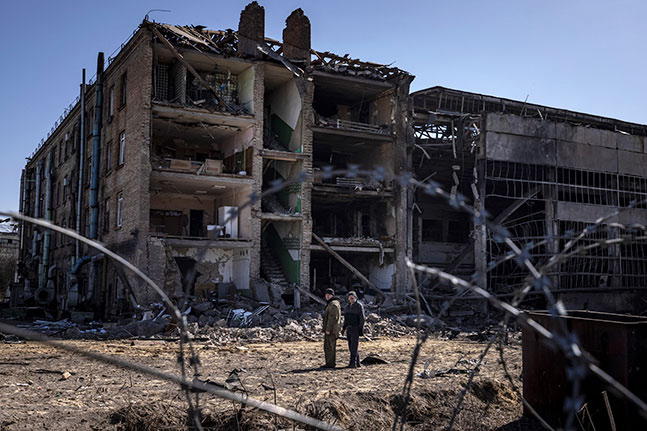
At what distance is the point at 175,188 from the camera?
30828 mm

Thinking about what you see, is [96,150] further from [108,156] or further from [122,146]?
[122,146]

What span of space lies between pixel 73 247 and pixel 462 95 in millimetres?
24267

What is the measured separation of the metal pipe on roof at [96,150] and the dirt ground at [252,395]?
18.2m

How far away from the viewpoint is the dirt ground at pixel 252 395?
8594mm

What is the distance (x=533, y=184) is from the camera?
32188 millimetres

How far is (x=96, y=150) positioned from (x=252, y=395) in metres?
27.5

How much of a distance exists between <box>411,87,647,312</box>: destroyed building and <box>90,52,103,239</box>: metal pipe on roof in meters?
17.1

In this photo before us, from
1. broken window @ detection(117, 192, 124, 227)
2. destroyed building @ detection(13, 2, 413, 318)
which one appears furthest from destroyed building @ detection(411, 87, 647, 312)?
broken window @ detection(117, 192, 124, 227)

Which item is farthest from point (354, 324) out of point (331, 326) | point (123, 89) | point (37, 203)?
point (37, 203)

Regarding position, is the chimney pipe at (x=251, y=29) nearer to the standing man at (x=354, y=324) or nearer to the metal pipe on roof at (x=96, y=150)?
the metal pipe on roof at (x=96, y=150)

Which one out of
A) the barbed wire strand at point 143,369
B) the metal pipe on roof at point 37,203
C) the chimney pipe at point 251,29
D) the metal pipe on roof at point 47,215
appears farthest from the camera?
the metal pipe on roof at point 37,203

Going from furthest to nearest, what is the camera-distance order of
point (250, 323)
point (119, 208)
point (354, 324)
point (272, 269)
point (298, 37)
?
point (298, 37) < point (119, 208) < point (272, 269) < point (250, 323) < point (354, 324)

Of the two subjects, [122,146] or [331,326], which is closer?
[331,326]

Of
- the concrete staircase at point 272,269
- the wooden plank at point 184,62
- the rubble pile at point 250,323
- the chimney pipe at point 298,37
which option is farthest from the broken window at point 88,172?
the chimney pipe at point 298,37
